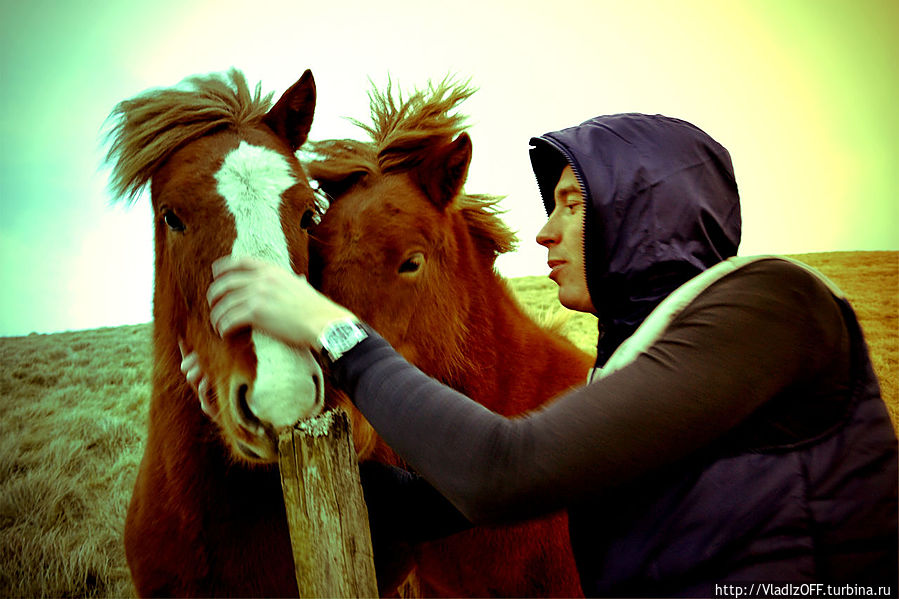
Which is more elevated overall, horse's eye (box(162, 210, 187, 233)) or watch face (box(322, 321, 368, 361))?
horse's eye (box(162, 210, 187, 233))

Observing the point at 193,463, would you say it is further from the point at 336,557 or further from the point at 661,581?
the point at 661,581

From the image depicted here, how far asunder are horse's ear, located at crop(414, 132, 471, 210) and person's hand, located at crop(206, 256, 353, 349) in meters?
1.41

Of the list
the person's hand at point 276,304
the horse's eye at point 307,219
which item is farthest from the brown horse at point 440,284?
the person's hand at point 276,304

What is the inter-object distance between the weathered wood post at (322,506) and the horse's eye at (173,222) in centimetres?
111

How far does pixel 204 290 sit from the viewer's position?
179 centimetres

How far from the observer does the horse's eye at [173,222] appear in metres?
1.91

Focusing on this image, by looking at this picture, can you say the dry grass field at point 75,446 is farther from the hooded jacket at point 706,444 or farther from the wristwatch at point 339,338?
the hooded jacket at point 706,444

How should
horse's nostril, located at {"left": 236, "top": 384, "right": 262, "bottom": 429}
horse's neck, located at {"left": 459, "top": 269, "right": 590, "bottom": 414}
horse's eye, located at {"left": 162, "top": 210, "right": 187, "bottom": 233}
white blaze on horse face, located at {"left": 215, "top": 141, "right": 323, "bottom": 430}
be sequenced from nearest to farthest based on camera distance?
white blaze on horse face, located at {"left": 215, "top": 141, "right": 323, "bottom": 430} → horse's nostril, located at {"left": 236, "top": 384, "right": 262, "bottom": 429} → horse's eye, located at {"left": 162, "top": 210, "right": 187, "bottom": 233} → horse's neck, located at {"left": 459, "top": 269, "right": 590, "bottom": 414}

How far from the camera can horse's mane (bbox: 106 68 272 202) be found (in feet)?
6.86

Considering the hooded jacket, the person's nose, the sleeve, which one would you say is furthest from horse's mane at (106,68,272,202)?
the sleeve

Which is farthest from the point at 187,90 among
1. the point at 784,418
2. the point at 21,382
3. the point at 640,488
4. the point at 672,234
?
the point at 21,382

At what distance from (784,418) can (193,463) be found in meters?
2.10

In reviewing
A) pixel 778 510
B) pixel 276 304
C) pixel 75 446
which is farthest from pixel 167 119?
pixel 75 446

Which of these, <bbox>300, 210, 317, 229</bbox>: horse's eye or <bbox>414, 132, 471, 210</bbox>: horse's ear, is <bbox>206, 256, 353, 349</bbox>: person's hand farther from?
<bbox>414, 132, 471, 210</bbox>: horse's ear
